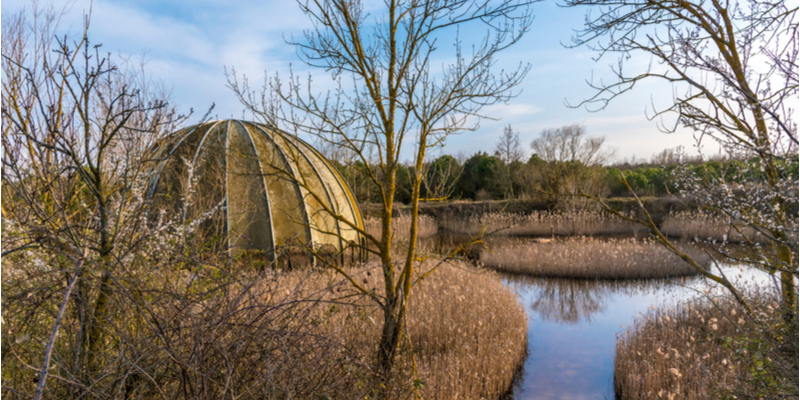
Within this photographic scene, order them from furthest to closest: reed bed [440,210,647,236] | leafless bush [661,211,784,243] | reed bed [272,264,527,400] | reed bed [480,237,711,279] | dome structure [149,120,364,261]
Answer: reed bed [440,210,647,236]
leafless bush [661,211,784,243]
reed bed [480,237,711,279]
dome structure [149,120,364,261]
reed bed [272,264,527,400]

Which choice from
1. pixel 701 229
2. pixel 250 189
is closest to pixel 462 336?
pixel 250 189

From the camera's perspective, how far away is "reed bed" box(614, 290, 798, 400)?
3.18 meters

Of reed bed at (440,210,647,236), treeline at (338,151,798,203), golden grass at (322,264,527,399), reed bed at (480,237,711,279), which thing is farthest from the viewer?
treeline at (338,151,798,203)

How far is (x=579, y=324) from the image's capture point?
8211mm

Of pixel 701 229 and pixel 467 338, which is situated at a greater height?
pixel 701 229

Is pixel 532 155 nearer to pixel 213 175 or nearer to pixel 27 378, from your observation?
pixel 213 175

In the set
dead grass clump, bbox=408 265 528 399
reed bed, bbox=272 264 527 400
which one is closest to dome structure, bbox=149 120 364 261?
reed bed, bbox=272 264 527 400

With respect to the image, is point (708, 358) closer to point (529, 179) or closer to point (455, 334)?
point (455, 334)

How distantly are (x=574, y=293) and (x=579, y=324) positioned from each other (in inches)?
79.9

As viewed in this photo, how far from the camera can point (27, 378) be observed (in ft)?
10.1

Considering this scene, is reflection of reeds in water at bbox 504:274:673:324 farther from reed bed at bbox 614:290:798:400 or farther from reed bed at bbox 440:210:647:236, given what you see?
reed bed at bbox 440:210:647:236

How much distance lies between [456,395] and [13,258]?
3985mm

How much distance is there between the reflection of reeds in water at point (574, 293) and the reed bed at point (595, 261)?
0.24 m

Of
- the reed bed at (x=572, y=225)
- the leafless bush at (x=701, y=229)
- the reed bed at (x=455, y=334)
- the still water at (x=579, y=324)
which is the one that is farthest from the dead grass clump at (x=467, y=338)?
the reed bed at (x=572, y=225)
